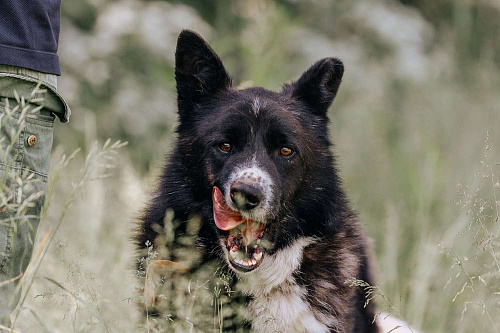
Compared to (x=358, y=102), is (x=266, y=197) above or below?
above

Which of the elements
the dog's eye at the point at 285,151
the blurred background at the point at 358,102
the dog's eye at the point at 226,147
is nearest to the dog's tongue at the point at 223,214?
the dog's eye at the point at 226,147

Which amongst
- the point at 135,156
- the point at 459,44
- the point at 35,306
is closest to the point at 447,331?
the point at 35,306

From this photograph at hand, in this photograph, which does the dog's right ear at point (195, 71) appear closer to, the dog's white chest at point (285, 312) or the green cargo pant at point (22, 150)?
the green cargo pant at point (22, 150)

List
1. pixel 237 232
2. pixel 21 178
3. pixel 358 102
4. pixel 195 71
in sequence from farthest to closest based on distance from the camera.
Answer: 1. pixel 358 102
2. pixel 195 71
3. pixel 237 232
4. pixel 21 178

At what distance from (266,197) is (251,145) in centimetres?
32

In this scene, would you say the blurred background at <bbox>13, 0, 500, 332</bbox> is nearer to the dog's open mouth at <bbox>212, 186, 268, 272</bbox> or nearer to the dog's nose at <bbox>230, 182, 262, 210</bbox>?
the dog's open mouth at <bbox>212, 186, 268, 272</bbox>

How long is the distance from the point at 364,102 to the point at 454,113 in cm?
109

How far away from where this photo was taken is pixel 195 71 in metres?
3.25

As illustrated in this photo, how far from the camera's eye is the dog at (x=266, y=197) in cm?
285

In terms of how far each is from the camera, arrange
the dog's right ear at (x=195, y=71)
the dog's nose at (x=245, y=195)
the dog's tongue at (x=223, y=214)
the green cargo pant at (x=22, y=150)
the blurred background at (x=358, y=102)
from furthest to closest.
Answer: the blurred background at (x=358, y=102)
the dog's right ear at (x=195, y=71)
the dog's tongue at (x=223, y=214)
the dog's nose at (x=245, y=195)
the green cargo pant at (x=22, y=150)

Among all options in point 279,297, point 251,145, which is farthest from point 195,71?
point 279,297

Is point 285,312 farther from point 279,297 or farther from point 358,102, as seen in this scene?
point 358,102

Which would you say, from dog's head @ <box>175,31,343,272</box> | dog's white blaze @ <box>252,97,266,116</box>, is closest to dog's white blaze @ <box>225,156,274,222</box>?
dog's head @ <box>175,31,343,272</box>

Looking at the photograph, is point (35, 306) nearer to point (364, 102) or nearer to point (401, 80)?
point (364, 102)
